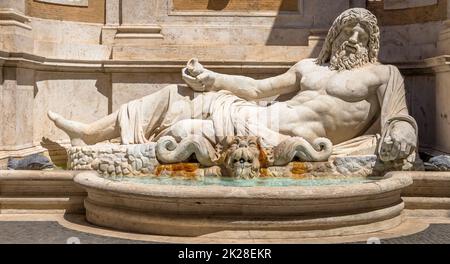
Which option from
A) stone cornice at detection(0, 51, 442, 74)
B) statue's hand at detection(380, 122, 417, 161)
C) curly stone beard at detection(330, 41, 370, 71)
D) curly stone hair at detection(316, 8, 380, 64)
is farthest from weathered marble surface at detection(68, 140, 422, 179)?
stone cornice at detection(0, 51, 442, 74)

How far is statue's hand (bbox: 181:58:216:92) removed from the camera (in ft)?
23.7

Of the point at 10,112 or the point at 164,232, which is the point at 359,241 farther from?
the point at 10,112

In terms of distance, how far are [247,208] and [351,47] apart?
295 centimetres

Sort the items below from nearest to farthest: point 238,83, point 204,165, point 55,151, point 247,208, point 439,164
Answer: point 247,208
point 204,165
point 439,164
point 238,83
point 55,151

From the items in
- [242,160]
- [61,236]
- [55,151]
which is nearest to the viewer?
[61,236]

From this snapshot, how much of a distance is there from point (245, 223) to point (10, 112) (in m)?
3.98

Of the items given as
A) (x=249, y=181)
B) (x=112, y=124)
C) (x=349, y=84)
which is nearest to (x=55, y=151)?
(x=112, y=124)

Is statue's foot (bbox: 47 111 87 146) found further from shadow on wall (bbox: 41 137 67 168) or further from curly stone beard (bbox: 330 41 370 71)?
curly stone beard (bbox: 330 41 370 71)

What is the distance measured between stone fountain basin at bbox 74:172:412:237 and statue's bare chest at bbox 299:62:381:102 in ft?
5.65

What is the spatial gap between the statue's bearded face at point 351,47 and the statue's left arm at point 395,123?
37 cm

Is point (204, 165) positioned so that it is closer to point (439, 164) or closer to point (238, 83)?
point (238, 83)

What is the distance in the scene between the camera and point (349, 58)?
22.7 feet
